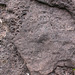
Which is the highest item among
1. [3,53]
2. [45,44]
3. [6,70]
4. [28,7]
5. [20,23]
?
[28,7]

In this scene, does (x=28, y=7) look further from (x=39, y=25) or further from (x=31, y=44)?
(x=31, y=44)

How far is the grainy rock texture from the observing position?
2.64ft

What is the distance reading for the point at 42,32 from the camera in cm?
80

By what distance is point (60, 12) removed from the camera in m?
0.82

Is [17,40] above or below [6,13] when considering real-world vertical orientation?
below

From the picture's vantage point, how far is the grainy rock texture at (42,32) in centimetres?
80

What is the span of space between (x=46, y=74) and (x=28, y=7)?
0.52 metres

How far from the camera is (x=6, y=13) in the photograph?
0.84 m

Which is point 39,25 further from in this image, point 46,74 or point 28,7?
point 46,74

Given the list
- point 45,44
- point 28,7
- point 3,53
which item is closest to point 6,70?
point 3,53

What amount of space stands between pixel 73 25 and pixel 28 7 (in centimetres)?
35

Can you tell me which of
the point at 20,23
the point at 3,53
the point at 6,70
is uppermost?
the point at 20,23

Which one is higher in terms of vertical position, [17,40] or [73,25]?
[73,25]

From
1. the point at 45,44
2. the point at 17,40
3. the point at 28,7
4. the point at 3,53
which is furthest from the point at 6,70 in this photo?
the point at 28,7
